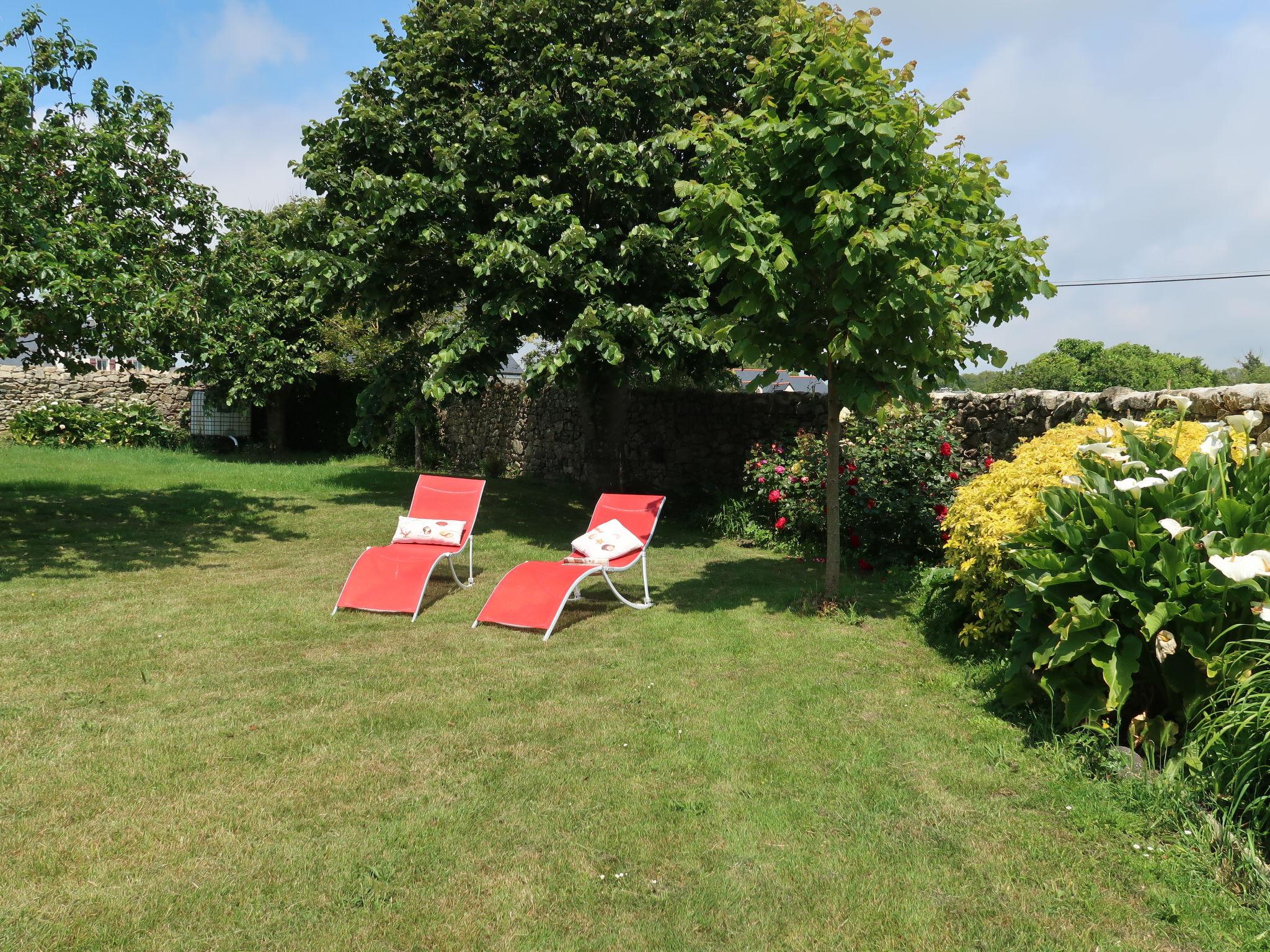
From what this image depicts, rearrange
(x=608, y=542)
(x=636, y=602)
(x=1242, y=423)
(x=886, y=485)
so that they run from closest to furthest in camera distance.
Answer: (x=1242, y=423) → (x=636, y=602) → (x=608, y=542) → (x=886, y=485)

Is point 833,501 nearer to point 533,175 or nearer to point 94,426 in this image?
point 533,175

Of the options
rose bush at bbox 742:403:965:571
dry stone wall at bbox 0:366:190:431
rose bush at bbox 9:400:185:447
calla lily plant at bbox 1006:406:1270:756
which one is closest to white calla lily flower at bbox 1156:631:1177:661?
calla lily plant at bbox 1006:406:1270:756

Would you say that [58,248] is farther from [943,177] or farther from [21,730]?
[943,177]

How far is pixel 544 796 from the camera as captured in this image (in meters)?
3.48

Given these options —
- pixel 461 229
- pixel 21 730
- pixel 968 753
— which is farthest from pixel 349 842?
pixel 461 229

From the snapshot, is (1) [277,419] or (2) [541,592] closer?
(2) [541,592]

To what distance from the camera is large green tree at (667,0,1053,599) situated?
543cm

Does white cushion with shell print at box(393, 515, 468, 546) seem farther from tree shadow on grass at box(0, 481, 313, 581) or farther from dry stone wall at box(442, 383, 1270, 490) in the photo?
dry stone wall at box(442, 383, 1270, 490)

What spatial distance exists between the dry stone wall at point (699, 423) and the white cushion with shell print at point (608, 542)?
11.4 ft

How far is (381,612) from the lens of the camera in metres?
6.50

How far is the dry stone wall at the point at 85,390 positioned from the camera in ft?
62.6

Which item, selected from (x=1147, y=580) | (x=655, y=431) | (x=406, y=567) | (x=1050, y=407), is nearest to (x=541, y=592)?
(x=406, y=567)

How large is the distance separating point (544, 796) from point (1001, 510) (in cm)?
313

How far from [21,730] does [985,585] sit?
200 inches
